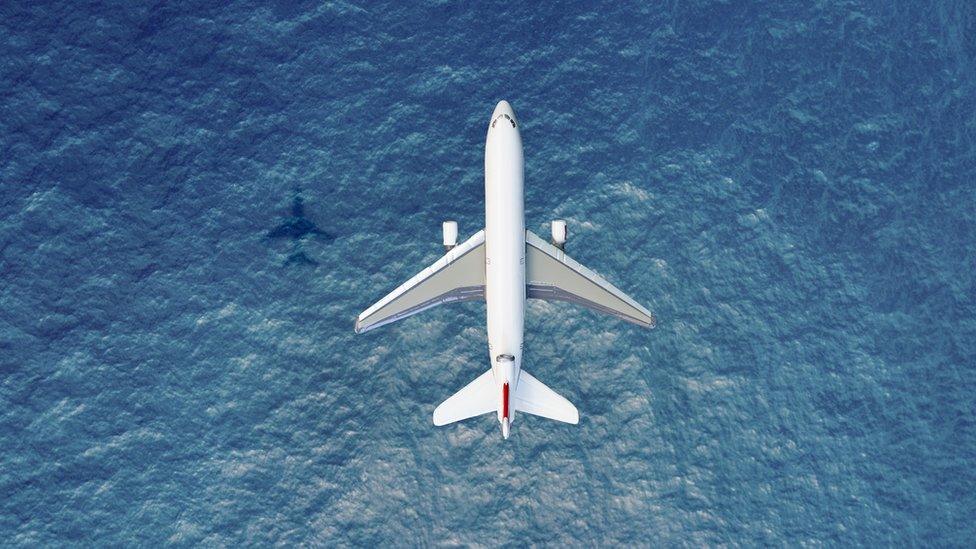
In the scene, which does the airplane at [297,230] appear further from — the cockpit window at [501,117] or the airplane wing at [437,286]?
the cockpit window at [501,117]

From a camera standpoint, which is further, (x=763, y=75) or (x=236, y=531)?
(x=763, y=75)

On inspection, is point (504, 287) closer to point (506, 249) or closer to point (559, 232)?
point (506, 249)

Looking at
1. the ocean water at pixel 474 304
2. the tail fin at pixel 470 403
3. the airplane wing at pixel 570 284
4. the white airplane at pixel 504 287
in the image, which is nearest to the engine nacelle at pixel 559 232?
the white airplane at pixel 504 287

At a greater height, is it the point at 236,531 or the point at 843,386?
the point at 843,386

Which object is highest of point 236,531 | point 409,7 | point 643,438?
point 409,7

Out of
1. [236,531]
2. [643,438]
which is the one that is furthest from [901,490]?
[236,531]

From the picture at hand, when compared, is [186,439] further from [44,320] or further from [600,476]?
[600,476]
